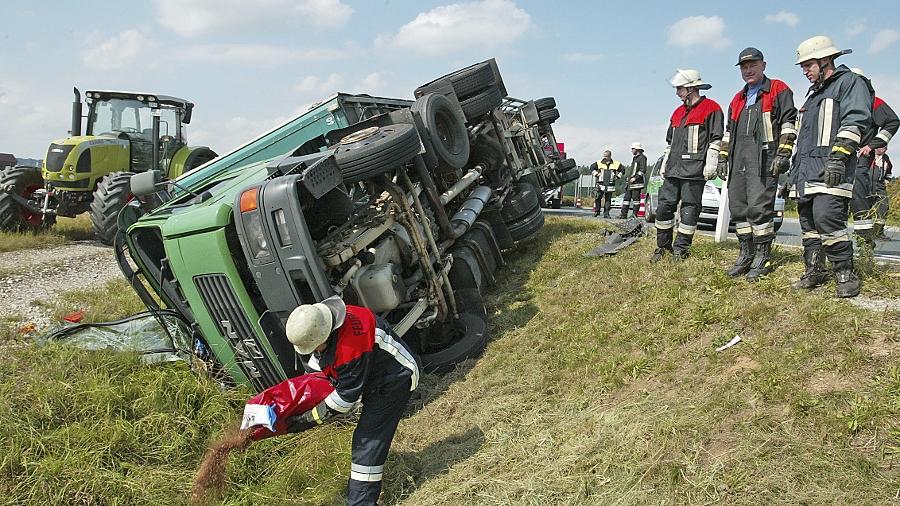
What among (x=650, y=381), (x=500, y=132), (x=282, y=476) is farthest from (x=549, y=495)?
(x=500, y=132)

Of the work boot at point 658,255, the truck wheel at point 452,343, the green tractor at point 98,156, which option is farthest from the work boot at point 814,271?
the green tractor at point 98,156

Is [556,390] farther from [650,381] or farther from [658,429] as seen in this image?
[658,429]

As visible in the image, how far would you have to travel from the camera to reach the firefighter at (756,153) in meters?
4.61

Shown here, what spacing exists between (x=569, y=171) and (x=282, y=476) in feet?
A: 21.6

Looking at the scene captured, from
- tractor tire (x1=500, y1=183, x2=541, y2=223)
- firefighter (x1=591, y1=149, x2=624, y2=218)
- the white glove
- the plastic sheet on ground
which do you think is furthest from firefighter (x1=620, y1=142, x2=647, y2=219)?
the plastic sheet on ground

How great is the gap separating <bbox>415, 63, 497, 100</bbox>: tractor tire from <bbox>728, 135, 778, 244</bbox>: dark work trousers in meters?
2.85

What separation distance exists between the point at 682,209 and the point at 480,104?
241 centimetres

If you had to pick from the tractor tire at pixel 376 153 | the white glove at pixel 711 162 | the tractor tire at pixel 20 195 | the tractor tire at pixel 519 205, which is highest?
the tractor tire at pixel 20 195

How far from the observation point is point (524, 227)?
7137mm

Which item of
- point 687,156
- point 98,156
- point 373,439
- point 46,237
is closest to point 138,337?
point 373,439

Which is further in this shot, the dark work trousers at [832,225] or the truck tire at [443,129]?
the truck tire at [443,129]

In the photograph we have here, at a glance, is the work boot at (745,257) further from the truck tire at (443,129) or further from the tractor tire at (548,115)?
the tractor tire at (548,115)

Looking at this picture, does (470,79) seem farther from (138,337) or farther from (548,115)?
(138,337)

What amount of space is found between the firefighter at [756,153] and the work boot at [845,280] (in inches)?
23.0
